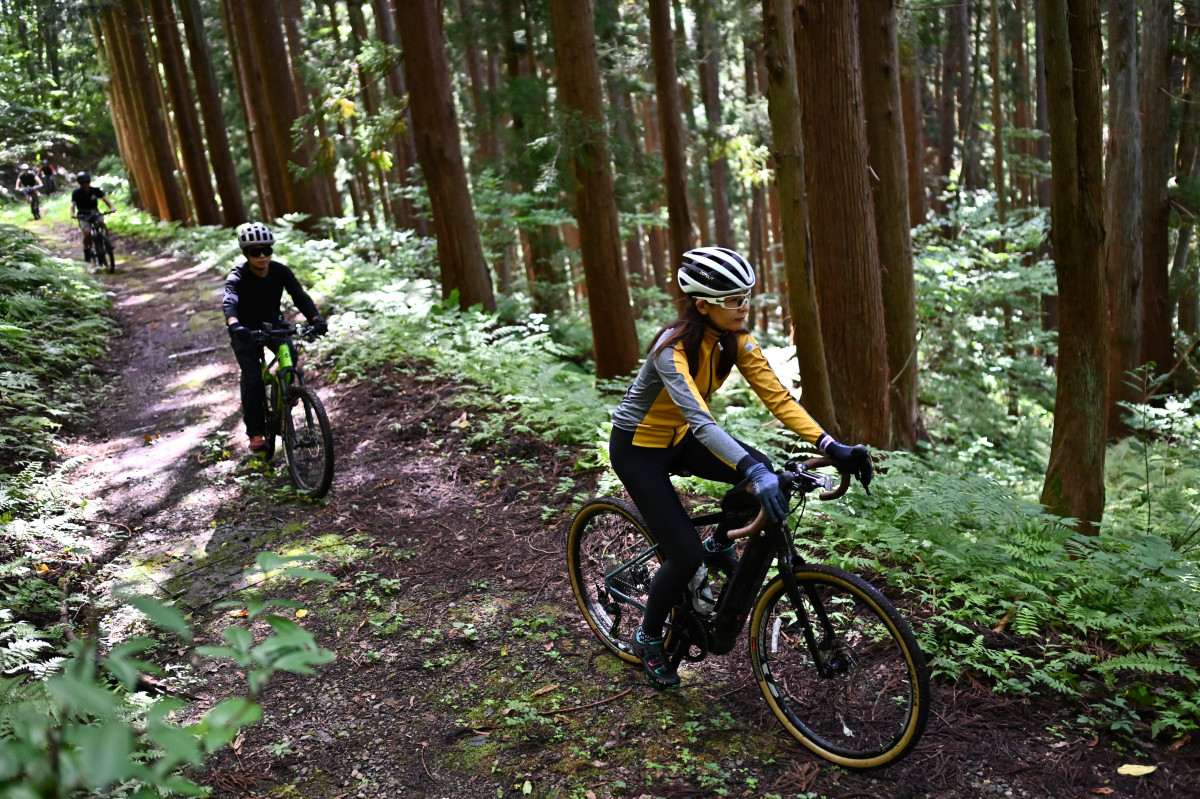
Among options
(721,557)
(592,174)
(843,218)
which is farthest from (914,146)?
(721,557)

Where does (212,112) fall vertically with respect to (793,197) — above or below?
above

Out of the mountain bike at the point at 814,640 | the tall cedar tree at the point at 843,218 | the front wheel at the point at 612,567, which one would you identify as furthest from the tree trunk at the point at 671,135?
the mountain bike at the point at 814,640

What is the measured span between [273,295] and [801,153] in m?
5.16

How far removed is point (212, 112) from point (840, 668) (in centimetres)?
2383

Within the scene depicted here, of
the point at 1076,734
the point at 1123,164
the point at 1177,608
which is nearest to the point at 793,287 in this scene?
the point at 1177,608

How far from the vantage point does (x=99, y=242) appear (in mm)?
19188

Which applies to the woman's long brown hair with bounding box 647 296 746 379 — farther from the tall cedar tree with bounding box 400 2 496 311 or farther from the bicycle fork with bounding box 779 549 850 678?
the tall cedar tree with bounding box 400 2 496 311

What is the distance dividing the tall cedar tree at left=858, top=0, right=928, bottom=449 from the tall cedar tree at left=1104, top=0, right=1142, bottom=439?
467cm

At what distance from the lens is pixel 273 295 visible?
7.51m

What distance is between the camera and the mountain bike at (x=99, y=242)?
1814 centimetres

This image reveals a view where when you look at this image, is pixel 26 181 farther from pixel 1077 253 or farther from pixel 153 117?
pixel 1077 253

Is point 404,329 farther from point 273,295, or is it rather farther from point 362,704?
point 362,704

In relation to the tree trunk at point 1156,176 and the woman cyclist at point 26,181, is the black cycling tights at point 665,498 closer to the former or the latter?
the tree trunk at point 1156,176

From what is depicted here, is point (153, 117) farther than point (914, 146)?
Yes
